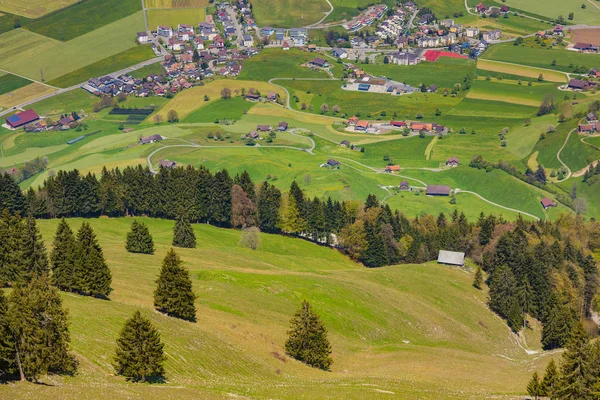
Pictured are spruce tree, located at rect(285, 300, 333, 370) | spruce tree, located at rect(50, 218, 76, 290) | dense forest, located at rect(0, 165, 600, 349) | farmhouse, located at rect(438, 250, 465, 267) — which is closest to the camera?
spruce tree, located at rect(285, 300, 333, 370)

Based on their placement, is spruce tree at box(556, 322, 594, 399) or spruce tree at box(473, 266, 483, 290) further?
spruce tree at box(473, 266, 483, 290)

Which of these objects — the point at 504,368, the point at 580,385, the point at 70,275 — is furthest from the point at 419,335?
the point at 70,275

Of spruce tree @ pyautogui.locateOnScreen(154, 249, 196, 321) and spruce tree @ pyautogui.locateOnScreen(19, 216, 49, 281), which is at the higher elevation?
spruce tree @ pyautogui.locateOnScreen(19, 216, 49, 281)

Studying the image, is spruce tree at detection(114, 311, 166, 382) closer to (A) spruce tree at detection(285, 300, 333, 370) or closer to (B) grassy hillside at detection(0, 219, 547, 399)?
(B) grassy hillside at detection(0, 219, 547, 399)

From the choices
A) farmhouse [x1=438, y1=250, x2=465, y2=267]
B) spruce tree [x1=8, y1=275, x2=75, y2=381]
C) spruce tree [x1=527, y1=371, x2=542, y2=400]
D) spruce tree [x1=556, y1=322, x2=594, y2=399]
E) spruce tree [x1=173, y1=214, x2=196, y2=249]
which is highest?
spruce tree [x1=8, y1=275, x2=75, y2=381]

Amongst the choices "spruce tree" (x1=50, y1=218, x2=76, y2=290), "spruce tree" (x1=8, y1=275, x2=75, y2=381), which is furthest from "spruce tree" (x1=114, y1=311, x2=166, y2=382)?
"spruce tree" (x1=50, y1=218, x2=76, y2=290)

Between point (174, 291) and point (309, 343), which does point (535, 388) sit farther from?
point (174, 291)
